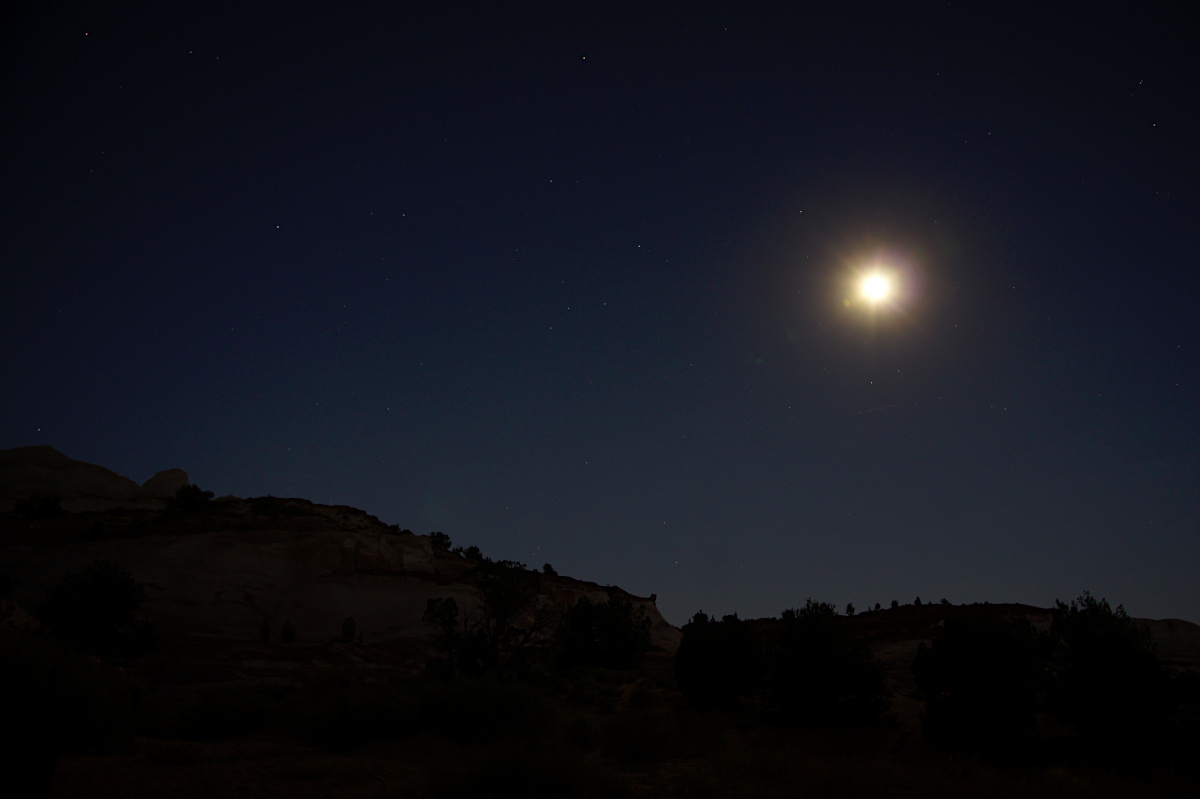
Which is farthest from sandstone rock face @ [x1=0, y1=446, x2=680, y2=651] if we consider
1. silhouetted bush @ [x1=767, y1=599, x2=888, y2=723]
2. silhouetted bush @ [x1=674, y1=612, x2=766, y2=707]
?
silhouetted bush @ [x1=767, y1=599, x2=888, y2=723]

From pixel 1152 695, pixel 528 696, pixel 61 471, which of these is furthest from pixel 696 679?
pixel 61 471

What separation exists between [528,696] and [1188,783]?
573 inches

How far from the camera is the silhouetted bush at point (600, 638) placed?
41688mm

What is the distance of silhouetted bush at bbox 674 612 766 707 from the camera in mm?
26078

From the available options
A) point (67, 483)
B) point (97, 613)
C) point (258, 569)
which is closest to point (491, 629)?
point (97, 613)

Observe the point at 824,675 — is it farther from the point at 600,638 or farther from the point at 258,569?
the point at 258,569

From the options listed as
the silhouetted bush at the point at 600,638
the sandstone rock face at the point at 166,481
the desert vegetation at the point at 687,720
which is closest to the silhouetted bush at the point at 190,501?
the desert vegetation at the point at 687,720

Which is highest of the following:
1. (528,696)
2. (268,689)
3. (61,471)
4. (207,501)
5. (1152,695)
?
(61,471)

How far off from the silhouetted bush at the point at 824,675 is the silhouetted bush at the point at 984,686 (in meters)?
2.16

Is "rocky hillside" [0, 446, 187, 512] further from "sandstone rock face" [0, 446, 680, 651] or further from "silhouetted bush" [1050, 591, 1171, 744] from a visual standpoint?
"silhouetted bush" [1050, 591, 1171, 744]

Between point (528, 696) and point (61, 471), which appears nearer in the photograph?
point (528, 696)

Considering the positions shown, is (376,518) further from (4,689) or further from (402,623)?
(4,689)

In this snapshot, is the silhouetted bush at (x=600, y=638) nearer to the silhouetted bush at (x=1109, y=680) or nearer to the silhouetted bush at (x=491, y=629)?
the silhouetted bush at (x=491, y=629)

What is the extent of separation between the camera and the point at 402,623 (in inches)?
1880
